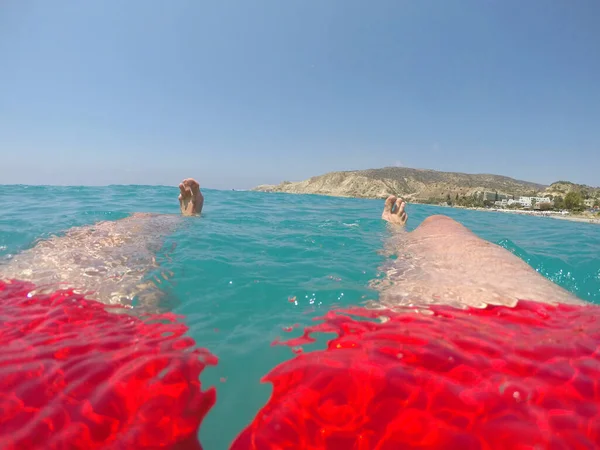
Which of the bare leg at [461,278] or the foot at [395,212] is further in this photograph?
the foot at [395,212]

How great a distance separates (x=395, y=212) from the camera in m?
7.78

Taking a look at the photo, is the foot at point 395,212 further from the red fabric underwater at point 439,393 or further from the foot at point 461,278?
the red fabric underwater at point 439,393

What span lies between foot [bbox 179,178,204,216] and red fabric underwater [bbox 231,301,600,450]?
592cm

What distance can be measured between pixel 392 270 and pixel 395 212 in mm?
4722

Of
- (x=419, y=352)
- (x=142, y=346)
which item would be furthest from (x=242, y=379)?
(x=419, y=352)

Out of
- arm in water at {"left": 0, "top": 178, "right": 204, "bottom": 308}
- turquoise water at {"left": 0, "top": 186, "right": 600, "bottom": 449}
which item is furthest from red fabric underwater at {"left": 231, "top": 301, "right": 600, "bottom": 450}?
arm in water at {"left": 0, "top": 178, "right": 204, "bottom": 308}

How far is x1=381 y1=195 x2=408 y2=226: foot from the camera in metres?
7.45

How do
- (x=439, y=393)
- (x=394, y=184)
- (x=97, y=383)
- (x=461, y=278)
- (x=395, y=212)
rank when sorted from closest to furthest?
1. (x=439, y=393)
2. (x=97, y=383)
3. (x=461, y=278)
4. (x=395, y=212)
5. (x=394, y=184)

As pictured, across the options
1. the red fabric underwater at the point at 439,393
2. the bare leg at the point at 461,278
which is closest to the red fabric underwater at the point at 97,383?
the red fabric underwater at the point at 439,393

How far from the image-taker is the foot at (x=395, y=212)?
7445 millimetres

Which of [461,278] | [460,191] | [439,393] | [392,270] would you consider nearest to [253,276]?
[392,270]

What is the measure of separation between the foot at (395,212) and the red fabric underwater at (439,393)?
5.83 m

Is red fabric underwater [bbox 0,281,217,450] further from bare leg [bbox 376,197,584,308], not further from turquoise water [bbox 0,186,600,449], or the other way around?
bare leg [bbox 376,197,584,308]

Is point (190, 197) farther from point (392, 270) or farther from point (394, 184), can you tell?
point (394, 184)
